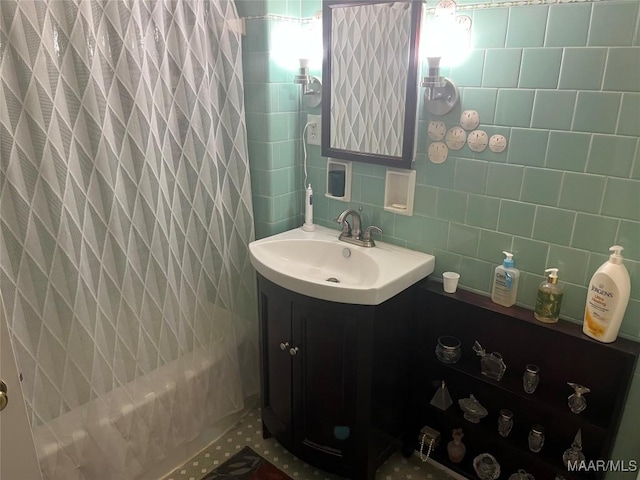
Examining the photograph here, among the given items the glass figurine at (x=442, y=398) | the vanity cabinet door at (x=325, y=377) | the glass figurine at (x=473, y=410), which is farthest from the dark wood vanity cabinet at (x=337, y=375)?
the glass figurine at (x=473, y=410)

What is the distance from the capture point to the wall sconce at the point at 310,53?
1.89 metres

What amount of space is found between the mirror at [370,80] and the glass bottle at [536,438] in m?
1.02

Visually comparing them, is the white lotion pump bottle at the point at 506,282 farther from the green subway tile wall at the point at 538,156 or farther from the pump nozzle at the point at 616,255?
the pump nozzle at the point at 616,255

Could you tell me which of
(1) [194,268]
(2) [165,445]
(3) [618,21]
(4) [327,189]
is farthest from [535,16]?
(2) [165,445]

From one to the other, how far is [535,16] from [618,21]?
0.72ft

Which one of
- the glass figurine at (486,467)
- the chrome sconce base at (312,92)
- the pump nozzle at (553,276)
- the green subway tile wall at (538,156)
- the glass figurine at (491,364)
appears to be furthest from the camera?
→ the chrome sconce base at (312,92)

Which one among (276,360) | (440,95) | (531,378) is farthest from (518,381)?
(440,95)

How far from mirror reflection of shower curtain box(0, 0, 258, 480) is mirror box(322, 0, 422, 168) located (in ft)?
1.22

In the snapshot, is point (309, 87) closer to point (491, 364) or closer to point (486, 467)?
point (491, 364)

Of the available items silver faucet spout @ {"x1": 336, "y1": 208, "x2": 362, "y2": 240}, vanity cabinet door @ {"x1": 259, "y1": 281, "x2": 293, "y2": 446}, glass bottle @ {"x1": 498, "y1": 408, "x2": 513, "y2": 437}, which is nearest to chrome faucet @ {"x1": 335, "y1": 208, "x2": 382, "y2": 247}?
silver faucet spout @ {"x1": 336, "y1": 208, "x2": 362, "y2": 240}

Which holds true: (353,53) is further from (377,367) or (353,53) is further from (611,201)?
(377,367)

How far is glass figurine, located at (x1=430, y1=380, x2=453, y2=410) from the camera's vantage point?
6.10ft

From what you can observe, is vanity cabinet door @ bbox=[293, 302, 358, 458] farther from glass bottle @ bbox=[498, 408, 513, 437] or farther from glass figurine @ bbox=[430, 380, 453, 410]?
glass bottle @ bbox=[498, 408, 513, 437]

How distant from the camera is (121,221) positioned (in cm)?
165
